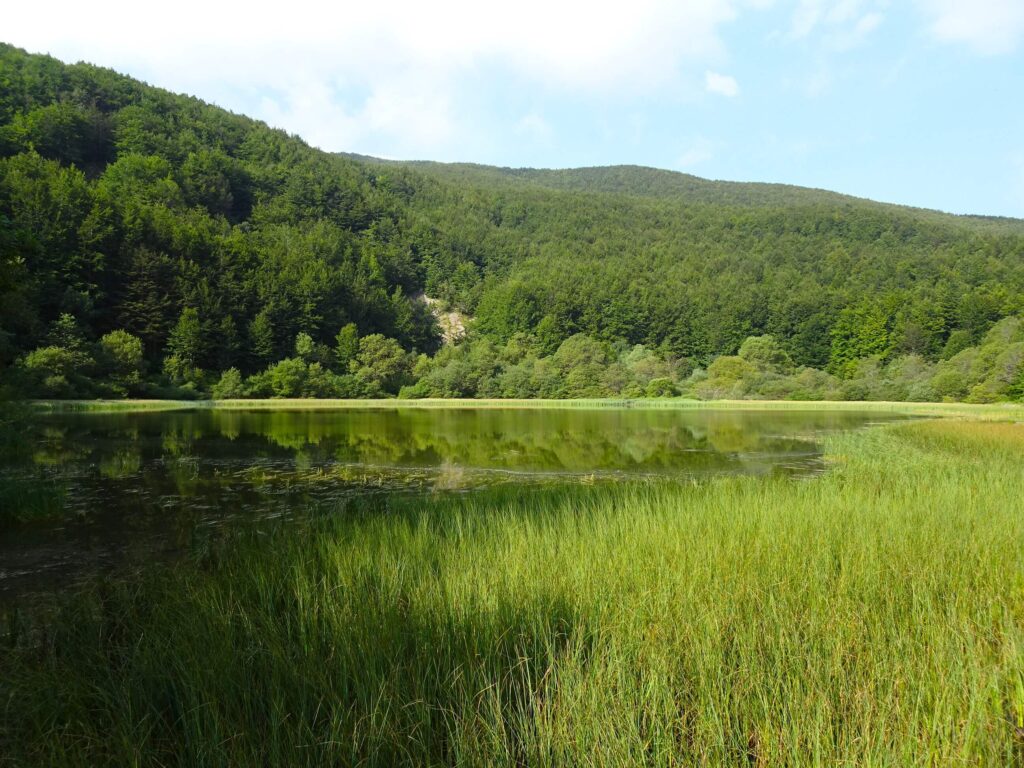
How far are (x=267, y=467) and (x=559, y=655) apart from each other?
13.1 m

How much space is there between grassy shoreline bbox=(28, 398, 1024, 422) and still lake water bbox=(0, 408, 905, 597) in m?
13.4

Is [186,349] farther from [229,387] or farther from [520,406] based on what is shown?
[520,406]

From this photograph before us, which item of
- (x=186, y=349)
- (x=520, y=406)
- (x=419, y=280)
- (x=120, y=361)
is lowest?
(x=520, y=406)

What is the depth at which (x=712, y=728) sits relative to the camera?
2377mm

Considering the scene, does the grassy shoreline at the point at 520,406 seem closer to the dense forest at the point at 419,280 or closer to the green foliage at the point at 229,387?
the green foliage at the point at 229,387

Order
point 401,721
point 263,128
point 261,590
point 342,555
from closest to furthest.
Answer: point 401,721 → point 261,590 → point 342,555 → point 263,128

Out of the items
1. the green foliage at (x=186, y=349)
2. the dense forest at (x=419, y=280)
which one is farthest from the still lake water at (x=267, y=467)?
the green foliage at (x=186, y=349)

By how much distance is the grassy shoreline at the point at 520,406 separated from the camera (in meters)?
39.9

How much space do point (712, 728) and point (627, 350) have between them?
82121 millimetres

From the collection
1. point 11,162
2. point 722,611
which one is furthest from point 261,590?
point 11,162

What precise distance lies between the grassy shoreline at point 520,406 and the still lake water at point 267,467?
1343 centimetres

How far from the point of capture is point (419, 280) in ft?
359

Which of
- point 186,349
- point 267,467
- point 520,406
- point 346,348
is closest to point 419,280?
point 346,348

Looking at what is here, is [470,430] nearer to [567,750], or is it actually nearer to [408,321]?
[567,750]
